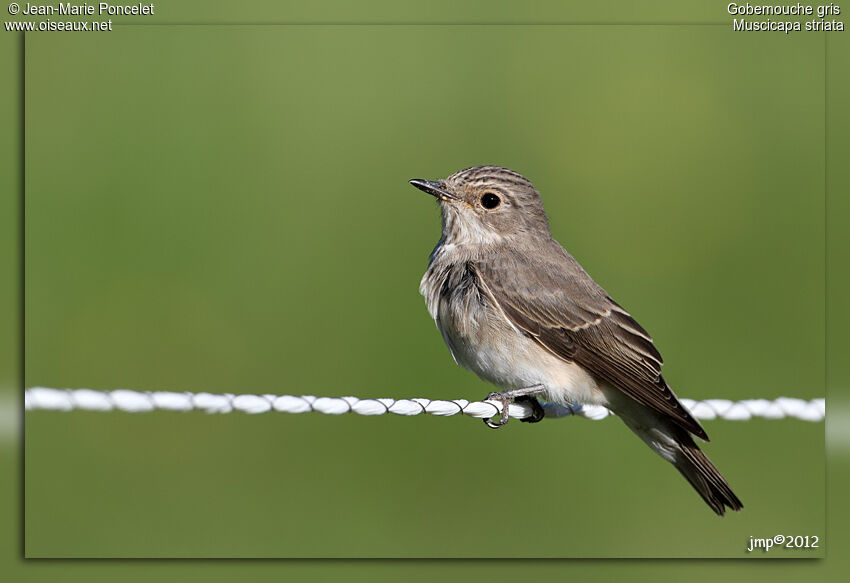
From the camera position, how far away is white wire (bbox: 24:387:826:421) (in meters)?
3.60

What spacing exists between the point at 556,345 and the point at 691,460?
2.77ft

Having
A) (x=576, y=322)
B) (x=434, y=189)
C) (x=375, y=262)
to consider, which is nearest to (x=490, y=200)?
(x=434, y=189)

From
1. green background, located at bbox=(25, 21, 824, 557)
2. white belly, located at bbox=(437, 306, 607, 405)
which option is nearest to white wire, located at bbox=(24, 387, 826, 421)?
white belly, located at bbox=(437, 306, 607, 405)

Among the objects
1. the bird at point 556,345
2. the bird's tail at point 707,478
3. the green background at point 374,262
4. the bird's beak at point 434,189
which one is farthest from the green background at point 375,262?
the bird's beak at point 434,189

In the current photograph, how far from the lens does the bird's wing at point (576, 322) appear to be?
199 inches

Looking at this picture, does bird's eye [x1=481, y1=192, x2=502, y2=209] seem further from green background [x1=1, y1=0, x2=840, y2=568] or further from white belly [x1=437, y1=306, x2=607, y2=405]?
green background [x1=1, y1=0, x2=840, y2=568]

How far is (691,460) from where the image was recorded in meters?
5.01

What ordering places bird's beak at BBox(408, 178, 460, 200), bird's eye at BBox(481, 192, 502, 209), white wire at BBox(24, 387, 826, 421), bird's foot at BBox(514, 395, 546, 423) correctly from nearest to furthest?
1. white wire at BBox(24, 387, 826, 421)
2. bird's foot at BBox(514, 395, 546, 423)
3. bird's beak at BBox(408, 178, 460, 200)
4. bird's eye at BBox(481, 192, 502, 209)

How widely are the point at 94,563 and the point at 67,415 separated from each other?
4.62ft

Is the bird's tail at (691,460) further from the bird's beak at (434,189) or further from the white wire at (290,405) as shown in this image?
the bird's beak at (434,189)

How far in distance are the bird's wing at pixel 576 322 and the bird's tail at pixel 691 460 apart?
264 mm

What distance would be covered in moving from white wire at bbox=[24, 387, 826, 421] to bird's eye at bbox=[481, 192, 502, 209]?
4.53 feet

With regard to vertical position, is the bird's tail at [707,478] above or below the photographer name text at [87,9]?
below

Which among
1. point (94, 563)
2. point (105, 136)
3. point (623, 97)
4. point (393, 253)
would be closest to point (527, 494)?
point (393, 253)
